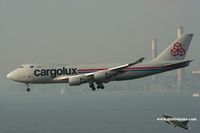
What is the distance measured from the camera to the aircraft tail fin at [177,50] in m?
96.6

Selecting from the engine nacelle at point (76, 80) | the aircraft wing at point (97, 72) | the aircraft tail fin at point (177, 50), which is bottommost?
the engine nacelle at point (76, 80)

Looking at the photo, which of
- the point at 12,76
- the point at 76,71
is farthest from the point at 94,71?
the point at 12,76

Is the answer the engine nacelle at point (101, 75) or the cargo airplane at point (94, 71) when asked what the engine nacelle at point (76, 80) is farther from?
the engine nacelle at point (101, 75)

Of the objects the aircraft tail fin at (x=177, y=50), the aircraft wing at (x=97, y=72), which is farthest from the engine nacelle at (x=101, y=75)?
the aircraft tail fin at (x=177, y=50)

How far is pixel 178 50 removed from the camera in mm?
97438

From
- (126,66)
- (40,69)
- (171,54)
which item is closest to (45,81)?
(40,69)

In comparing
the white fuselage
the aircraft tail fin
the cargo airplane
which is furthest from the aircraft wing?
the aircraft tail fin

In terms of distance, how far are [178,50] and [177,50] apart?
Answer: 0.69 ft

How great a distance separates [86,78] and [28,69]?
44.2 feet

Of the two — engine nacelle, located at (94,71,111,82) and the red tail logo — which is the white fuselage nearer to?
engine nacelle, located at (94,71,111,82)

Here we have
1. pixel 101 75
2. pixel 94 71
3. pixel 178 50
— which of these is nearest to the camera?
pixel 101 75

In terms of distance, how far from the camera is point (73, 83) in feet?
290

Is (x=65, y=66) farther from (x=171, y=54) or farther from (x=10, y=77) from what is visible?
(x=171, y=54)

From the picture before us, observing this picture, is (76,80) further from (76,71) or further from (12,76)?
(12,76)
